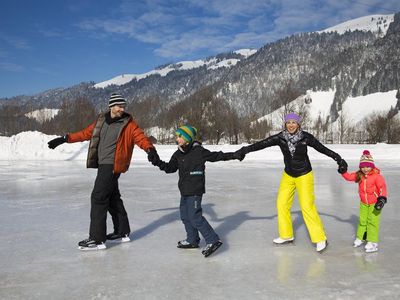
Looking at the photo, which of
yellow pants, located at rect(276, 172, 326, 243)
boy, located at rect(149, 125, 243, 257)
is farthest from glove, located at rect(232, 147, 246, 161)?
yellow pants, located at rect(276, 172, 326, 243)

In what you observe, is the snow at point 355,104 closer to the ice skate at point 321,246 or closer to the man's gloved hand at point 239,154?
the man's gloved hand at point 239,154

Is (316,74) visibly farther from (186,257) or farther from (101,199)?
(186,257)

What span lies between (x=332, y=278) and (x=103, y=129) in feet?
8.27

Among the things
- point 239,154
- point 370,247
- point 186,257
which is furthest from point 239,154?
point 370,247

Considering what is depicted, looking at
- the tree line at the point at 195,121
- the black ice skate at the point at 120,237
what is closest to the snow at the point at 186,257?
the black ice skate at the point at 120,237

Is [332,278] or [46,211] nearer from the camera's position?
[332,278]

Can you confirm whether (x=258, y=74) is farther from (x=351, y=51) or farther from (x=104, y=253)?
(x=104, y=253)

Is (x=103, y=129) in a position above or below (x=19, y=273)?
above

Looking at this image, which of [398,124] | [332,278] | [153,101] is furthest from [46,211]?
[398,124]

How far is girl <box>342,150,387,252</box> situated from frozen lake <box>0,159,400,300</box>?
148 millimetres

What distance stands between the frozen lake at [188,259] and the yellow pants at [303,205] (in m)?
0.18

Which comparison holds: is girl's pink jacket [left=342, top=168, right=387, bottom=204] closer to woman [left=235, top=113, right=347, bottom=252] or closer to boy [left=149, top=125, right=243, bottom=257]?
woman [left=235, top=113, right=347, bottom=252]

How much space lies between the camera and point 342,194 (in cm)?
805

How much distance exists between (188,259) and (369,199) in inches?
76.4
